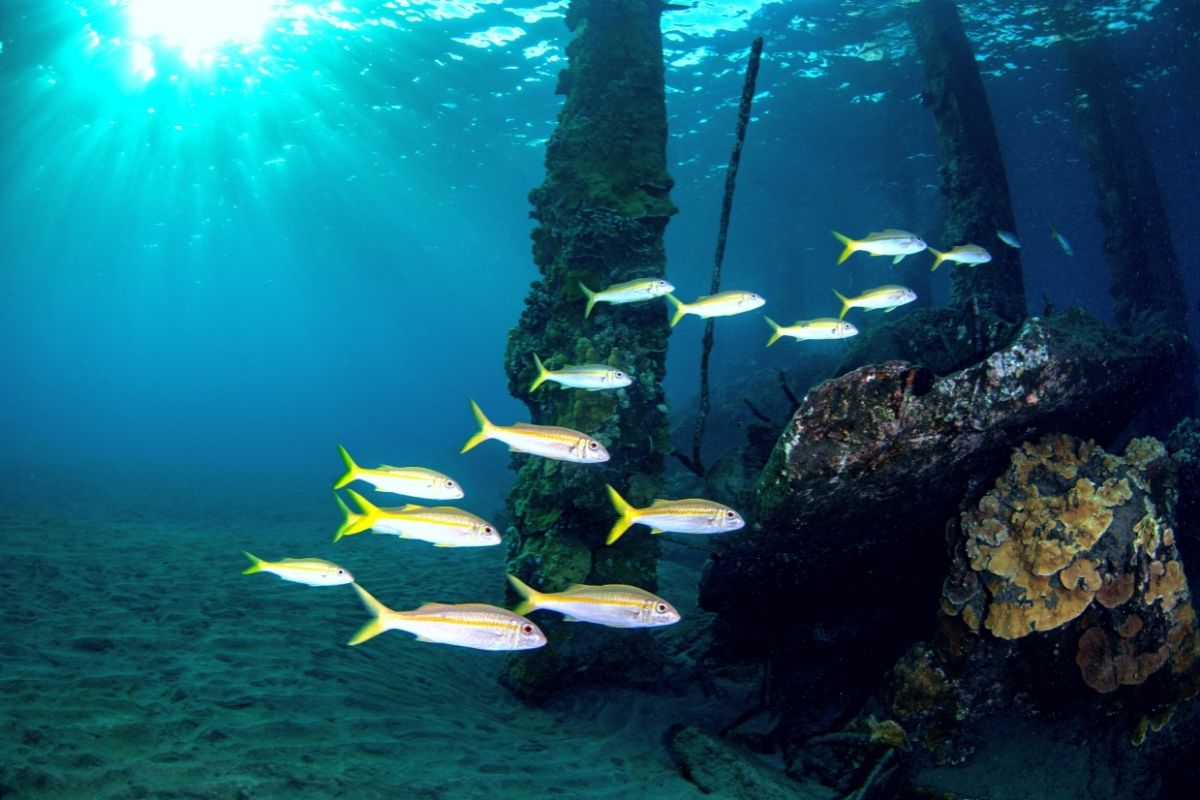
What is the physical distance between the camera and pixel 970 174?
43.9 feet

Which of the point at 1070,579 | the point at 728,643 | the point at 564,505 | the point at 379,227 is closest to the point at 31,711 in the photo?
the point at 564,505

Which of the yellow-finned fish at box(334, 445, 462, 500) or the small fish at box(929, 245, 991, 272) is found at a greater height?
the small fish at box(929, 245, 991, 272)

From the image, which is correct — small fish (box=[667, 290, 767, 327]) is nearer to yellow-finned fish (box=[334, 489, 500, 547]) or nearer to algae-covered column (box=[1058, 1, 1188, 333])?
yellow-finned fish (box=[334, 489, 500, 547])

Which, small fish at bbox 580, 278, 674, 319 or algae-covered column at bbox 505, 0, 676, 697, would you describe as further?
algae-covered column at bbox 505, 0, 676, 697

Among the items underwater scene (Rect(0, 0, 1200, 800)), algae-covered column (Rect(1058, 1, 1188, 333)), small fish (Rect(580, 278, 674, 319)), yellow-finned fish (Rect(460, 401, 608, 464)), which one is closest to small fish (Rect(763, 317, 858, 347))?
underwater scene (Rect(0, 0, 1200, 800))

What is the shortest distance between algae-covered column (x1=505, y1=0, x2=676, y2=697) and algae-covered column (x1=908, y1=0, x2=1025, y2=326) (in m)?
7.99

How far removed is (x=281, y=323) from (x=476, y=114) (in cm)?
10118

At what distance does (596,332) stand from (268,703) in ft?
17.3

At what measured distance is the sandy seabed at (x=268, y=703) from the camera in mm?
3715

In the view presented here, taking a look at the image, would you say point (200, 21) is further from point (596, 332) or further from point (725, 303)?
point (725, 303)

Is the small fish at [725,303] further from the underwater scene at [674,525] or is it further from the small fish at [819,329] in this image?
the small fish at [819,329]

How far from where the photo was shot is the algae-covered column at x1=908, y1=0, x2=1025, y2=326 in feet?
40.0

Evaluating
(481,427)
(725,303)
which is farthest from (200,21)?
(725,303)

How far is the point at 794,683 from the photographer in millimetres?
5977
